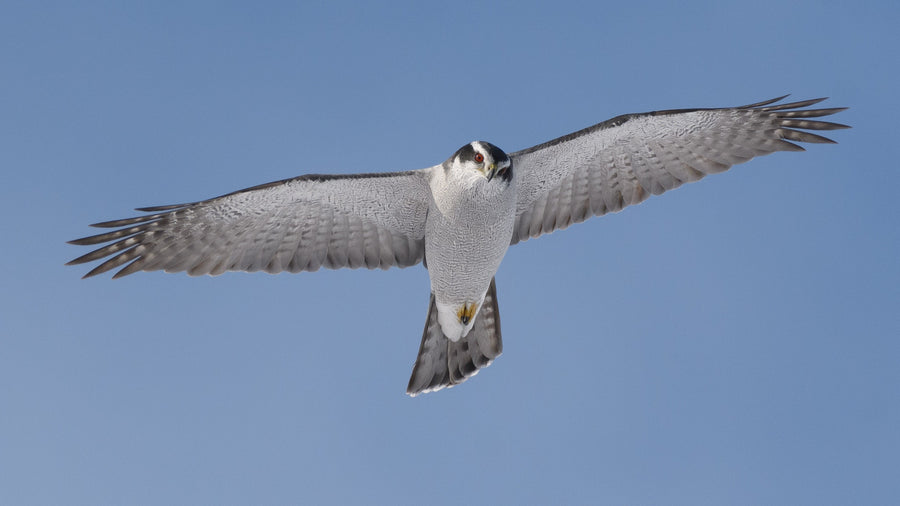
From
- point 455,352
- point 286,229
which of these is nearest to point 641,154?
point 455,352

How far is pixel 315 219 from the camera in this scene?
943cm

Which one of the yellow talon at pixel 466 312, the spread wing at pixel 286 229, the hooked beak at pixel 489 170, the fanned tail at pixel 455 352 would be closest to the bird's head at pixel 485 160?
the hooked beak at pixel 489 170

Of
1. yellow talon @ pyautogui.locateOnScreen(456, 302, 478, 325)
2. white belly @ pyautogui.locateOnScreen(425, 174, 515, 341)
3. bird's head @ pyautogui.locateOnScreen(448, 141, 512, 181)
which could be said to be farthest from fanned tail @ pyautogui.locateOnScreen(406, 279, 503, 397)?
bird's head @ pyautogui.locateOnScreen(448, 141, 512, 181)

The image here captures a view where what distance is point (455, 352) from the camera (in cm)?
970

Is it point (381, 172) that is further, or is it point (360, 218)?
point (360, 218)

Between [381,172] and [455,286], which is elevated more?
[381,172]

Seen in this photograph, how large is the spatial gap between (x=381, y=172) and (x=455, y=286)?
1651 mm

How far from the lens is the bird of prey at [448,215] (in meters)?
8.82

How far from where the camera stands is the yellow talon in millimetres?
9250

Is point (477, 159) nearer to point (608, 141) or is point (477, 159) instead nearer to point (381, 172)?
point (381, 172)

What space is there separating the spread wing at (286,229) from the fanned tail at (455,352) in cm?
105

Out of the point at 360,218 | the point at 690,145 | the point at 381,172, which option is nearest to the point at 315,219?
the point at 360,218

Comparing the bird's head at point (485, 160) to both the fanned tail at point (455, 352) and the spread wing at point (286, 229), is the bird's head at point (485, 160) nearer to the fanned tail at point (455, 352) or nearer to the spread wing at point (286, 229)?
the spread wing at point (286, 229)

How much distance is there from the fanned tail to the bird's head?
216 cm
